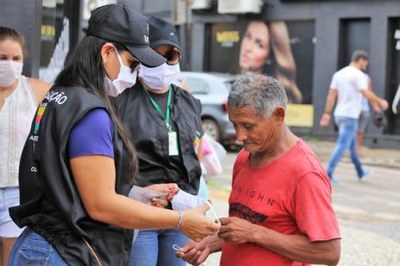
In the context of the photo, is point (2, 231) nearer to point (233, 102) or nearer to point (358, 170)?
point (233, 102)

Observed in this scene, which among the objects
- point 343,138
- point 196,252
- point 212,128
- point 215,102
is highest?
point 215,102

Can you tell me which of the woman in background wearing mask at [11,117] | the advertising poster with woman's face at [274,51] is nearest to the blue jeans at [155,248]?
the woman in background wearing mask at [11,117]

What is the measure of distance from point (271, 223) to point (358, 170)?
32.2ft

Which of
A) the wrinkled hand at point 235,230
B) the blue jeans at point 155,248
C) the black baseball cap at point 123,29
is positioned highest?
the black baseball cap at point 123,29

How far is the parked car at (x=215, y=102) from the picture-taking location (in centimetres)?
1633

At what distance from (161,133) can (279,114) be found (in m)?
1.12

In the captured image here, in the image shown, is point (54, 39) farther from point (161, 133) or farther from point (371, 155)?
point (371, 155)

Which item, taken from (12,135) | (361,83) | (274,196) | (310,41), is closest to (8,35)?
(12,135)

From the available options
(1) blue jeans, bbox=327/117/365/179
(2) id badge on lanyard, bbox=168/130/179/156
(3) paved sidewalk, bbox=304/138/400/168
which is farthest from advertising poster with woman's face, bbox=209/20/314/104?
(2) id badge on lanyard, bbox=168/130/179/156

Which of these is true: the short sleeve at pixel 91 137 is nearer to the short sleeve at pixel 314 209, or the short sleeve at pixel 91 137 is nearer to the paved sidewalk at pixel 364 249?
the short sleeve at pixel 314 209

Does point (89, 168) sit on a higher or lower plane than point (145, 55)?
lower

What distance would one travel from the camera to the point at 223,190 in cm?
1063

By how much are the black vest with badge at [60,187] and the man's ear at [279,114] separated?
596 millimetres

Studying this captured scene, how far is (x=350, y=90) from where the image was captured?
1170 centimetres
